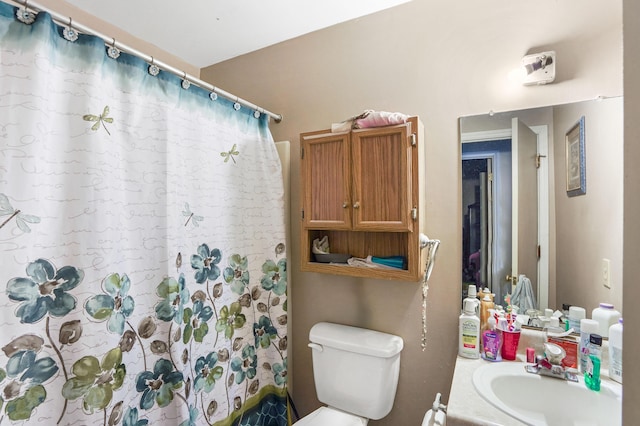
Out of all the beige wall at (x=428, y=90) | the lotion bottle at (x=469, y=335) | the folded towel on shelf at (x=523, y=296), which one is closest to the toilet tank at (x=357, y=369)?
the beige wall at (x=428, y=90)

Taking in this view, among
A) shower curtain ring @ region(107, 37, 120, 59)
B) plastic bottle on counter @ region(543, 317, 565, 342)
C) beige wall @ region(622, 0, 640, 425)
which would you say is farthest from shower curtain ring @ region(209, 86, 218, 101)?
plastic bottle on counter @ region(543, 317, 565, 342)

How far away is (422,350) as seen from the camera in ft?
4.60

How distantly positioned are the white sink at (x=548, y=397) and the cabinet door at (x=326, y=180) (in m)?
0.76

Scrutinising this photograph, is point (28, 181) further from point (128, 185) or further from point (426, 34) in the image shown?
point (426, 34)

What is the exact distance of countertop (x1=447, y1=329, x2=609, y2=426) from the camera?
0.85m

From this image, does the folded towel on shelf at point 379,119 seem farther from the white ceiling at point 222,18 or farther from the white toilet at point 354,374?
the white toilet at point 354,374

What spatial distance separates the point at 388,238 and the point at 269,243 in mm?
627

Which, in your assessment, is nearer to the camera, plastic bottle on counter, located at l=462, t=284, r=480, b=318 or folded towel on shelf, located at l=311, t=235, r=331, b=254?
plastic bottle on counter, located at l=462, t=284, r=480, b=318

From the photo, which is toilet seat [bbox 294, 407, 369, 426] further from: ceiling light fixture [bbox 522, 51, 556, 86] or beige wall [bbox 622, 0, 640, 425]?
ceiling light fixture [bbox 522, 51, 556, 86]

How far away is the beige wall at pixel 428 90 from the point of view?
1159 millimetres

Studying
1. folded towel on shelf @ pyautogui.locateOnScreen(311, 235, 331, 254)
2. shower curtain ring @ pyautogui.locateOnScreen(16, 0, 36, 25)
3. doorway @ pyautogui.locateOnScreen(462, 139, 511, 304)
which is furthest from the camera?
folded towel on shelf @ pyautogui.locateOnScreen(311, 235, 331, 254)

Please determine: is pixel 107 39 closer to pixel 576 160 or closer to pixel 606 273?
pixel 576 160

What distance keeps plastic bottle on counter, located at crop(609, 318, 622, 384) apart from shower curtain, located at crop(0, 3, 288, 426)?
137 centimetres

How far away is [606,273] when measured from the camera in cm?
110
